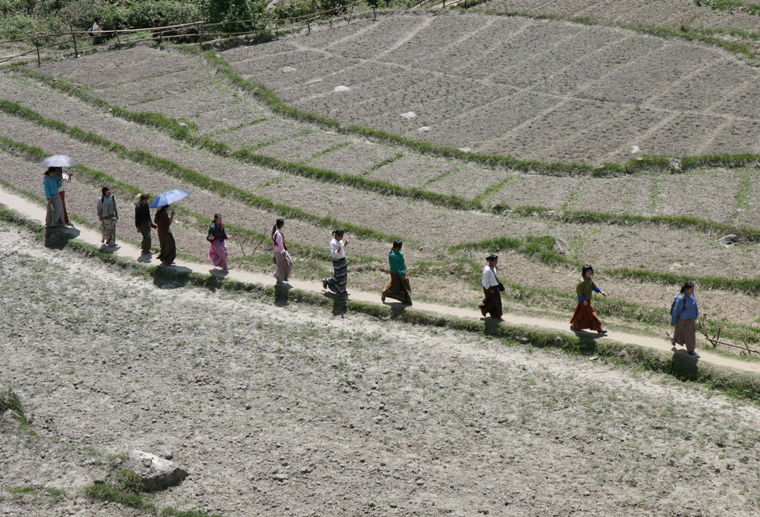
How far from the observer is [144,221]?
2997 centimetres

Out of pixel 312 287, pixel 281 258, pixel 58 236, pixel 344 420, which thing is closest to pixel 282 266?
pixel 281 258

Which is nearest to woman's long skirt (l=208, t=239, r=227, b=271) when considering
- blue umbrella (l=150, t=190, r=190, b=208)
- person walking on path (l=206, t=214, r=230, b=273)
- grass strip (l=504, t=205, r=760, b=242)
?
person walking on path (l=206, t=214, r=230, b=273)

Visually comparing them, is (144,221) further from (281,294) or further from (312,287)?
(312,287)

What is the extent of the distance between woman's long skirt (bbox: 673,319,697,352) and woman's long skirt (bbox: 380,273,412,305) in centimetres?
716

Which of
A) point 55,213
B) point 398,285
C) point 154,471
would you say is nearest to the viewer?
point 154,471

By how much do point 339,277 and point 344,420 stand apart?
6098mm

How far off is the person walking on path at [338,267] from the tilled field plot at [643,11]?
3320 centimetres

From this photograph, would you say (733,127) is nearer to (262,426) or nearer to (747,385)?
(747,385)

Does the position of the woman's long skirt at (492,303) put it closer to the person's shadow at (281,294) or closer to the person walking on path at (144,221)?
the person's shadow at (281,294)

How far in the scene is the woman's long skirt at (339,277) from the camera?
2706 centimetres

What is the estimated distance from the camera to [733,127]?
136 ft

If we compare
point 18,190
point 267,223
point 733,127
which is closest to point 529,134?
point 733,127

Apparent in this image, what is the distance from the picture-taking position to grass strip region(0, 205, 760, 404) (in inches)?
875

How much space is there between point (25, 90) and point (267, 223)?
65.7 feet
